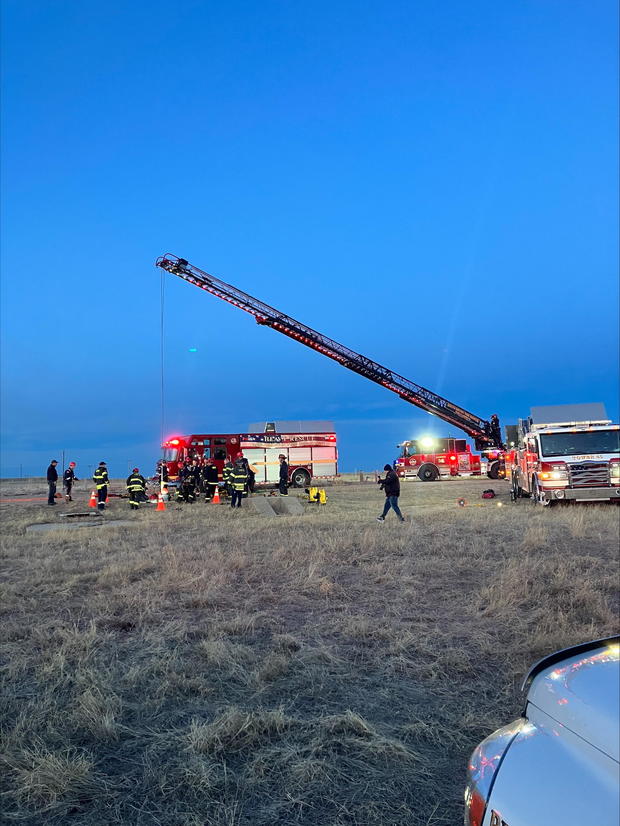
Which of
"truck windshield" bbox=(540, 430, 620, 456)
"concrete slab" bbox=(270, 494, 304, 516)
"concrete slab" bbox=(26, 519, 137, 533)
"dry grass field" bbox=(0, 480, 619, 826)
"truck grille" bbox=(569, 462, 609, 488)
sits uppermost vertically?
"truck windshield" bbox=(540, 430, 620, 456)

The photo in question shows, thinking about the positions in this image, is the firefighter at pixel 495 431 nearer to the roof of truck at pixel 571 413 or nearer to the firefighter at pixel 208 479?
the roof of truck at pixel 571 413

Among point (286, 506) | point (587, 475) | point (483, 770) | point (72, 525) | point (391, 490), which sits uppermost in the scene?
point (587, 475)

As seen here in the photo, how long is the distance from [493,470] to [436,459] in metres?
2.97

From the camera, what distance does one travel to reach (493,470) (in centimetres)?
3275

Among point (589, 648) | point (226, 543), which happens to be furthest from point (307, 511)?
point (589, 648)

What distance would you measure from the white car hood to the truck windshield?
53.9 ft

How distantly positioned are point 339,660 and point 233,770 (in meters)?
1.82

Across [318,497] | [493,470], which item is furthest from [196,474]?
[493,470]

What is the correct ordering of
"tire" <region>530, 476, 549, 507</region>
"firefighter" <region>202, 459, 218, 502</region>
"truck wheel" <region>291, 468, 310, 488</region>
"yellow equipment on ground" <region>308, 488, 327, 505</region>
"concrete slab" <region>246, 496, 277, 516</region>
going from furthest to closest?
"truck wheel" <region>291, 468, 310, 488</region> < "firefighter" <region>202, 459, 218, 502</region> < "yellow equipment on ground" <region>308, 488, 327, 505</region> < "concrete slab" <region>246, 496, 277, 516</region> < "tire" <region>530, 476, 549, 507</region>

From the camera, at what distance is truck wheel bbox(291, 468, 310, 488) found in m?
31.5

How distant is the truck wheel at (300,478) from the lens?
31.5 metres

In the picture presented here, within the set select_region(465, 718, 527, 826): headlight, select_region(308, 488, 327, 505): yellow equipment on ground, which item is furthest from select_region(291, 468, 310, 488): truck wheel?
select_region(465, 718, 527, 826): headlight

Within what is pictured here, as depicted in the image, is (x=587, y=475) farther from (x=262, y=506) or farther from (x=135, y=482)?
(x=135, y=482)

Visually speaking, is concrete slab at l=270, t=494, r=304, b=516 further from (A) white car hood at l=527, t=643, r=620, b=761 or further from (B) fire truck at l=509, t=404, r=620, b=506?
(A) white car hood at l=527, t=643, r=620, b=761
